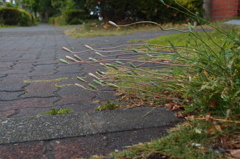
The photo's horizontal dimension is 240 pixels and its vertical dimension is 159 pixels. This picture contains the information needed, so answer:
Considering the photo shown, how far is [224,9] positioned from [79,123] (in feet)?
27.2

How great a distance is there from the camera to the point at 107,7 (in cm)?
1019

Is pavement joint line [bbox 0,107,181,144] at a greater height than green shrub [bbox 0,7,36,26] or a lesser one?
lesser

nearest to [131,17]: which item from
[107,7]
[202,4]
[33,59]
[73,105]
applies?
[107,7]

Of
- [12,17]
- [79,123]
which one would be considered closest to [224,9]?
[79,123]

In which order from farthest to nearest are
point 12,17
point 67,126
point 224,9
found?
point 12,17 < point 224,9 < point 67,126

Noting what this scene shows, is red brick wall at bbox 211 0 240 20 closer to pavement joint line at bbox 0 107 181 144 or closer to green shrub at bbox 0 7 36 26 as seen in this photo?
pavement joint line at bbox 0 107 181 144

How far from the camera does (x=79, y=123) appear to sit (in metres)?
1.60

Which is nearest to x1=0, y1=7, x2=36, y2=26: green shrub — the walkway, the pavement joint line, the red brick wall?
the red brick wall

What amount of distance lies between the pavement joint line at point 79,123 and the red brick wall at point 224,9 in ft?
23.9

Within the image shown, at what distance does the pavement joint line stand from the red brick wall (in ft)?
23.9

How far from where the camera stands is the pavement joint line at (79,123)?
4.83 feet

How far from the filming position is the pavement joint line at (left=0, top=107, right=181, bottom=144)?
4.83 feet

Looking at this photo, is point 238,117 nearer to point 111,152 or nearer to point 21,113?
point 111,152

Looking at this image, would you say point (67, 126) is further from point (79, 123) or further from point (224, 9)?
point (224, 9)
